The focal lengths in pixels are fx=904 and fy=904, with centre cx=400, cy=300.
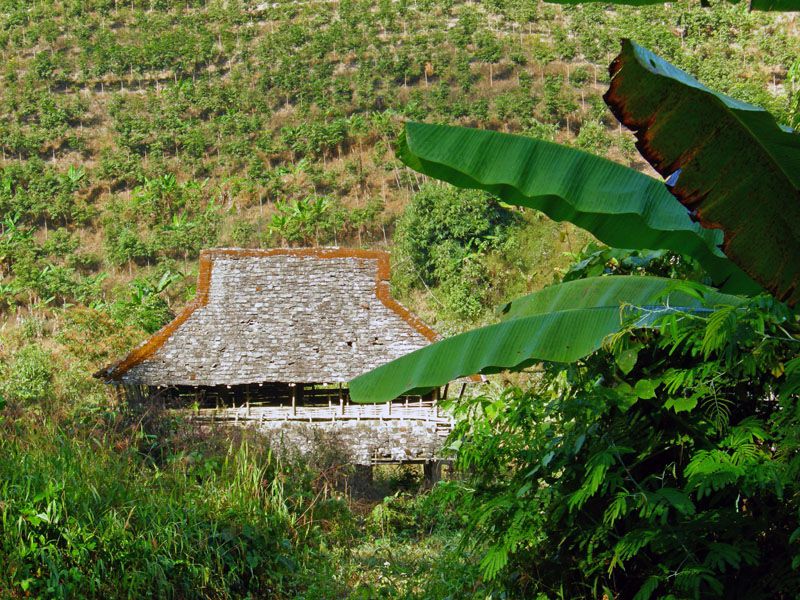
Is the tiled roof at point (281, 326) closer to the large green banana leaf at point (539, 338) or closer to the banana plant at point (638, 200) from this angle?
the banana plant at point (638, 200)

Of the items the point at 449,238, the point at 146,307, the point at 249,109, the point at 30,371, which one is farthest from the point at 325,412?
the point at 249,109

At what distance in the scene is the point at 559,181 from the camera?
313cm

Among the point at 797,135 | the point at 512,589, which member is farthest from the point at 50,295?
the point at 797,135

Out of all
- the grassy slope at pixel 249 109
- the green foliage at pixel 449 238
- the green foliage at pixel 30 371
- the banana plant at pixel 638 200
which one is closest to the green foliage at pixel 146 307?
the grassy slope at pixel 249 109

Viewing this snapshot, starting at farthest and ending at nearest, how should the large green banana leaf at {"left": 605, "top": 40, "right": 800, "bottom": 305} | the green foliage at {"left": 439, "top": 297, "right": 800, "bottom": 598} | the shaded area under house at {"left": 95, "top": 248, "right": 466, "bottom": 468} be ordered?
the shaded area under house at {"left": 95, "top": 248, "right": 466, "bottom": 468} → the green foliage at {"left": 439, "top": 297, "right": 800, "bottom": 598} → the large green banana leaf at {"left": 605, "top": 40, "right": 800, "bottom": 305}

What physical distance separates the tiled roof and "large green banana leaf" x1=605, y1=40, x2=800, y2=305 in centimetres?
952

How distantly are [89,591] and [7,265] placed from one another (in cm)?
2171

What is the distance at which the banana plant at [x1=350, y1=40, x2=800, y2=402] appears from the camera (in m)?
2.50

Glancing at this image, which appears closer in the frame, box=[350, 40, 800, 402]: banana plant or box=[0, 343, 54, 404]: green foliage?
box=[350, 40, 800, 402]: banana plant

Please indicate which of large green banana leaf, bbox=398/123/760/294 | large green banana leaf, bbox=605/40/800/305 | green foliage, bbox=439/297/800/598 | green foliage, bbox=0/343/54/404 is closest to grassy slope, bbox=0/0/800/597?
green foliage, bbox=0/343/54/404

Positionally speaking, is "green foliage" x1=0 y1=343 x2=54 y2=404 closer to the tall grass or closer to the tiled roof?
the tiled roof

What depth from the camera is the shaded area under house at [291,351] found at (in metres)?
11.4

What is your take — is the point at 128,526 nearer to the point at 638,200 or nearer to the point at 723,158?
the point at 638,200

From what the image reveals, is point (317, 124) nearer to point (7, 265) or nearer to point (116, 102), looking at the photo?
point (116, 102)
